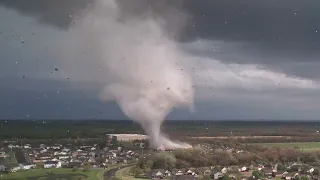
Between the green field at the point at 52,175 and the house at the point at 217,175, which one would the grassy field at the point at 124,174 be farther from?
the house at the point at 217,175

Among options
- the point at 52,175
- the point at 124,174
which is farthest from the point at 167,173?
the point at 52,175

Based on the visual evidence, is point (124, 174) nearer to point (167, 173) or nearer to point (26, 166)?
point (167, 173)

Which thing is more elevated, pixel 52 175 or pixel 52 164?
pixel 52 164

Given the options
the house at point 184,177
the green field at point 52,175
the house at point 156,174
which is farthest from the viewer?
the house at point 156,174

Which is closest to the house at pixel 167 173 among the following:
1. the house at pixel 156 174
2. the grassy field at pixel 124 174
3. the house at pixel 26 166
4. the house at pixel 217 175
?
the house at pixel 156 174

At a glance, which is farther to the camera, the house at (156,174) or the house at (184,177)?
the house at (156,174)

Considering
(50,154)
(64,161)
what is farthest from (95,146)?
(64,161)

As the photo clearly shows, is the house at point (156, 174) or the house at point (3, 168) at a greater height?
the house at point (3, 168)

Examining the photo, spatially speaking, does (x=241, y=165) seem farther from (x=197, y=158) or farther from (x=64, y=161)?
(x=64, y=161)
